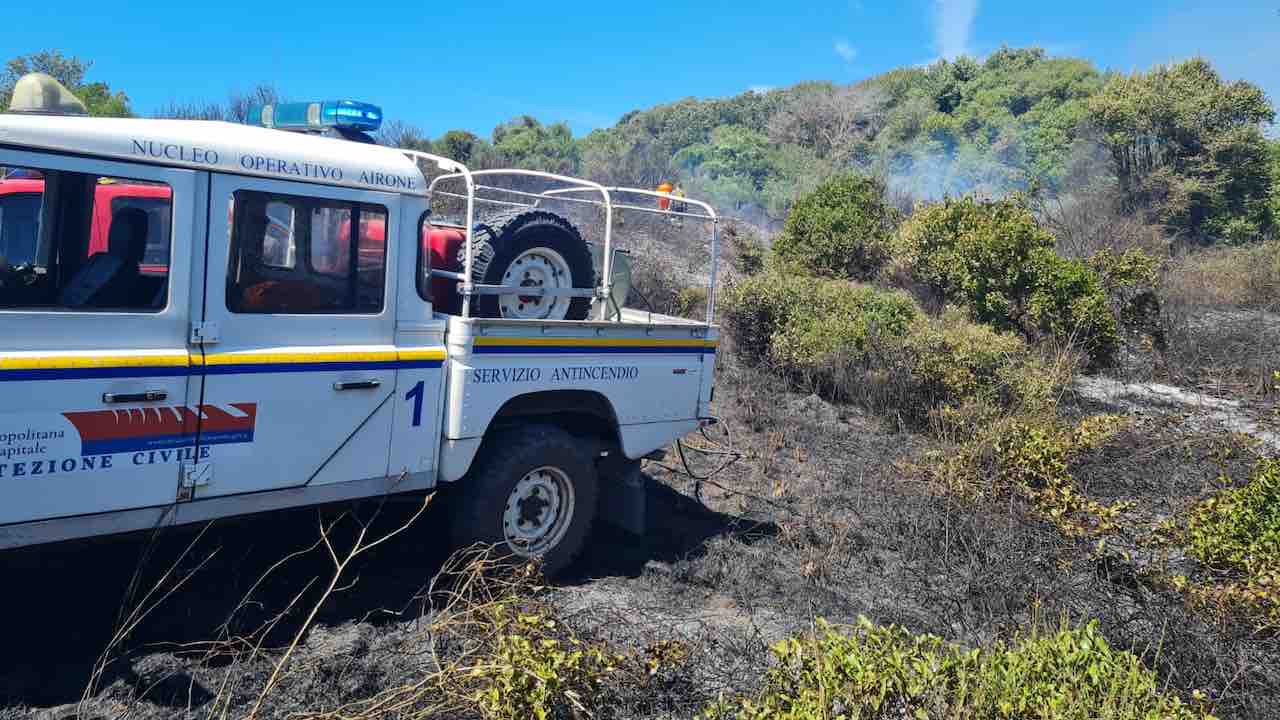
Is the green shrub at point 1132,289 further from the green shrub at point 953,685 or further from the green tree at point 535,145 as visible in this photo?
the green tree at point 535,145

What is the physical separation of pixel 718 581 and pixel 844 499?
209cm

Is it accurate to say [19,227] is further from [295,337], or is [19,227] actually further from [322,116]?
[322,116]

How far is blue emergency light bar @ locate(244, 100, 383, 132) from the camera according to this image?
4613mm

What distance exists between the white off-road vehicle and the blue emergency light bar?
0.01 m

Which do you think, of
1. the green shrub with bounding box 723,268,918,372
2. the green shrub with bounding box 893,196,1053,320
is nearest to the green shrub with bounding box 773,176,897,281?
the green shrub with bounding box 893,196,1053,320

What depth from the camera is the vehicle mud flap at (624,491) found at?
5.75m

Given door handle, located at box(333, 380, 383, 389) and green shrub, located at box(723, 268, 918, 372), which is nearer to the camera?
door handle, located at box(333, 380, 383, 389)

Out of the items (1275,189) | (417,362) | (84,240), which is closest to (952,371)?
(417,362)

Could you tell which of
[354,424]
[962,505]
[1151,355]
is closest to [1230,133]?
[1151,355]

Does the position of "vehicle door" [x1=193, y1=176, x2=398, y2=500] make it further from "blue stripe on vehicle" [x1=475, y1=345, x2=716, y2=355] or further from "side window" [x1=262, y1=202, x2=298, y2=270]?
"blue stripe on vehicle" [x1=475, y1=345, x2=716, y2=355]

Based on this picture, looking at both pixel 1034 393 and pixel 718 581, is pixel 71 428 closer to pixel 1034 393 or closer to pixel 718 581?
pixel 718 581

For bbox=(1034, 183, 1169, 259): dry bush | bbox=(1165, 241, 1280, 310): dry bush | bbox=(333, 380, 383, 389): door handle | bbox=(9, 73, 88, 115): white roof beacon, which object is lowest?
bbox=(333, 380, 383, 389): door handle

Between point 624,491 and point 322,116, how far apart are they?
9.47 ft

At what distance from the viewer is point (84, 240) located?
144 inches
